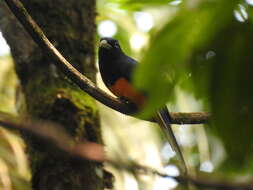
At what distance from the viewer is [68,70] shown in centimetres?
234

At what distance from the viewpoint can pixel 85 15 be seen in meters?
3.96

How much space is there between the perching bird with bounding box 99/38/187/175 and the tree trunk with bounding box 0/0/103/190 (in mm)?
143

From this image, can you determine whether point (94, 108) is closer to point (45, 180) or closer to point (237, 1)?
point (45, 180)

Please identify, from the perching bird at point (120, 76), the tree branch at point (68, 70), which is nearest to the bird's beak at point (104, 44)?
the perching bird at point (120, 76)

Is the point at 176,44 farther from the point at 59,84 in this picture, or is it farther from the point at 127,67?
the point at 127,67

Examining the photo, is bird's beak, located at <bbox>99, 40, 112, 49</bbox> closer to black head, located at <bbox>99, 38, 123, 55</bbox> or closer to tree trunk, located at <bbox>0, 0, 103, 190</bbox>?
black head, located at <bbox>99, 38, 123, 55</bbox>

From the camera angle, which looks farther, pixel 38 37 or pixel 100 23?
pixel 100 23

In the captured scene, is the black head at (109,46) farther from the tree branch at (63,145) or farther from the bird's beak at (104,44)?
the tree branch at (63,145)

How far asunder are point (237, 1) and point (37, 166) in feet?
8.82

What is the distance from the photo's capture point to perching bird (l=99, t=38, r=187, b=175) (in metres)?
3.32

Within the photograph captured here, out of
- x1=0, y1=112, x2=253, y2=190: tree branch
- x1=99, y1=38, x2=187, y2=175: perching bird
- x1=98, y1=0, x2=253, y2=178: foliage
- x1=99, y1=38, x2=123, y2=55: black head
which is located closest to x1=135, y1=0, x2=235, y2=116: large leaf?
x1=98, y1=0, x2=253, y2=178: foliage

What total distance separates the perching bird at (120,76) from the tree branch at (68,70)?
0.98 feet

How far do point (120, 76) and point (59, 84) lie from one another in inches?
19.0

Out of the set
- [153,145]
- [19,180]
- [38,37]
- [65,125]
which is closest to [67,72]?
[38,37]
